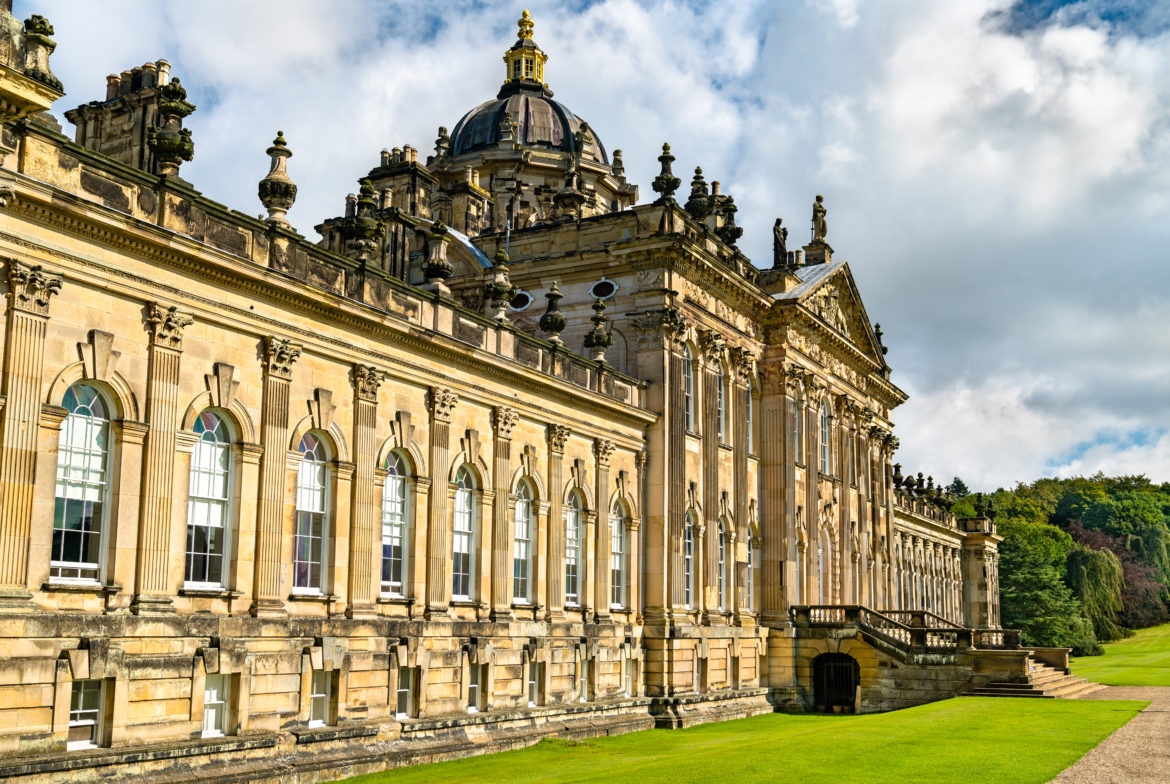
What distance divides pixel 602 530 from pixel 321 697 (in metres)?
12.5

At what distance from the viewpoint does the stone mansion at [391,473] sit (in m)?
18.5

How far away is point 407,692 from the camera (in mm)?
25812

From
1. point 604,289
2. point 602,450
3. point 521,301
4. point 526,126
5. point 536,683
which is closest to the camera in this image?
point 536,683

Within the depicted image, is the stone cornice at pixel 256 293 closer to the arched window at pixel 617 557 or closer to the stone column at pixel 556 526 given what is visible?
the stone column at pixel 556 526

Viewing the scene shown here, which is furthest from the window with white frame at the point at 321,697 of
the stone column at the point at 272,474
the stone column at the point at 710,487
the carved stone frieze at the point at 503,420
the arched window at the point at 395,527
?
the stone column at the point at 710,487

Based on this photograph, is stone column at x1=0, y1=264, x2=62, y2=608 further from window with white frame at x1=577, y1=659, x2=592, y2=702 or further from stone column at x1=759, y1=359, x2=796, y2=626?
stone column at x1=759, y1=359, x2=796, y2=626

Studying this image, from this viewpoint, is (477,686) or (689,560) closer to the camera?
(477,686)

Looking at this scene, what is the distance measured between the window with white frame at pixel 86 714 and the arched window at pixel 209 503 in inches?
106

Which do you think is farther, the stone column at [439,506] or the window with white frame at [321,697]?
the stone column at [439,506]

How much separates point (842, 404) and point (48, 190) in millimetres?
38803

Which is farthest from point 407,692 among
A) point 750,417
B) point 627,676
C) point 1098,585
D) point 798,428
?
point 1098,585

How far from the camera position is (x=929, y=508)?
8325cm

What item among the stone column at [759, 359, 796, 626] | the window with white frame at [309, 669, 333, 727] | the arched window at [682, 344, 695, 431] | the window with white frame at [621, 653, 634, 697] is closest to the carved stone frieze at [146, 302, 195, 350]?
the window with white frame at [309, 669, 333, 727]

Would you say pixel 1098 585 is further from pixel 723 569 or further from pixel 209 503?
pixel 209 503
